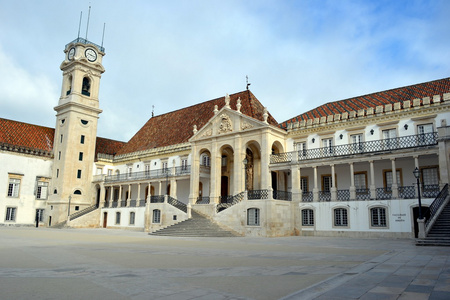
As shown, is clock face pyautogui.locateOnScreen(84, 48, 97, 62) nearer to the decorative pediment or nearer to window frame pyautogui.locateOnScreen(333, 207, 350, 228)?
the decorative pediment

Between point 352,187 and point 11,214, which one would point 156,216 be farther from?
point 11,214

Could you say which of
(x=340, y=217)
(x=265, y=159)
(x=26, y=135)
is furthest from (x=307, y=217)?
(x=26, y=135)

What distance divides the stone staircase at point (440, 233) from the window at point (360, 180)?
8076 mm

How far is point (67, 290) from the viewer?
6211 mm

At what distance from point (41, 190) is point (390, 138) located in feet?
125

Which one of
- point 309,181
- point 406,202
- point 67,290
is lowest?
point 67,290

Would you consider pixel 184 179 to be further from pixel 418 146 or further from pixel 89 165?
pixel 418 146

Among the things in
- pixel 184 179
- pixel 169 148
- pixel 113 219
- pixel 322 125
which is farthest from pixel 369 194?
pixel 113 219

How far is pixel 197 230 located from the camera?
81.8 feet

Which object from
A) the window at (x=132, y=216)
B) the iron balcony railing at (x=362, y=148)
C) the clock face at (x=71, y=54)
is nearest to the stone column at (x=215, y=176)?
the iron balcony railing at (x=362, y=148)

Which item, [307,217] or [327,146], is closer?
[307,217]

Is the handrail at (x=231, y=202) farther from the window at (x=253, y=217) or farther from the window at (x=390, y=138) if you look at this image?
the window at (x=390, y=138)

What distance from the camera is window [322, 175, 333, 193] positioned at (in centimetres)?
2759

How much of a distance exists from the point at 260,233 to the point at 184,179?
14.0 metres
